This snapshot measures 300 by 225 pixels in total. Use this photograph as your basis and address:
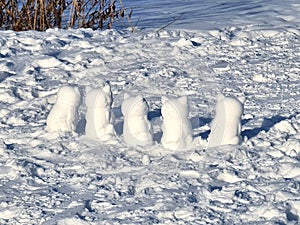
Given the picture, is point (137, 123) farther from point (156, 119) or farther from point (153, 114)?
point (153, 114)

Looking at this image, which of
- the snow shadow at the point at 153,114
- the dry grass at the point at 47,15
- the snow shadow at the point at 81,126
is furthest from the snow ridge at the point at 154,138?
the dry grass at the point at 47,15

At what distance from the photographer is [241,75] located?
24.1 feet

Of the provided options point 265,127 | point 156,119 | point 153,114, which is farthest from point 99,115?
point 265,127

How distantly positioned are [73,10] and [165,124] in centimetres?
428

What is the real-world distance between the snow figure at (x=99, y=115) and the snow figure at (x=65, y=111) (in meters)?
0.12

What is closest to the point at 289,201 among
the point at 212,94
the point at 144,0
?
the point at 212,94

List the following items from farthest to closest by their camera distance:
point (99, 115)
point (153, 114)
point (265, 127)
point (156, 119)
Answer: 1. point (153, 114)
2. point (156, 119)
3. point (265, 127)
4. point (99, 115)

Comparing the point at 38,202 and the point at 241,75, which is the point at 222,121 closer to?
the point at 38,202

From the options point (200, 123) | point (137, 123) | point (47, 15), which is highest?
point (47, 15)

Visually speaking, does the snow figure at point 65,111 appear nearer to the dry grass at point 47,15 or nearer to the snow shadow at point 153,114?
the snow shadow at point 153,114

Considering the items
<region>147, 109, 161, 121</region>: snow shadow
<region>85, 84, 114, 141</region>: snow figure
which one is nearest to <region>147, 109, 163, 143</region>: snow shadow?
<region>147, 109, 161, 121</region>: snow shadow

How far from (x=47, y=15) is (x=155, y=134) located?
4.14 m

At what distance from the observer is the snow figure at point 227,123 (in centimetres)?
536

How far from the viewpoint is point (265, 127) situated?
589 cm
